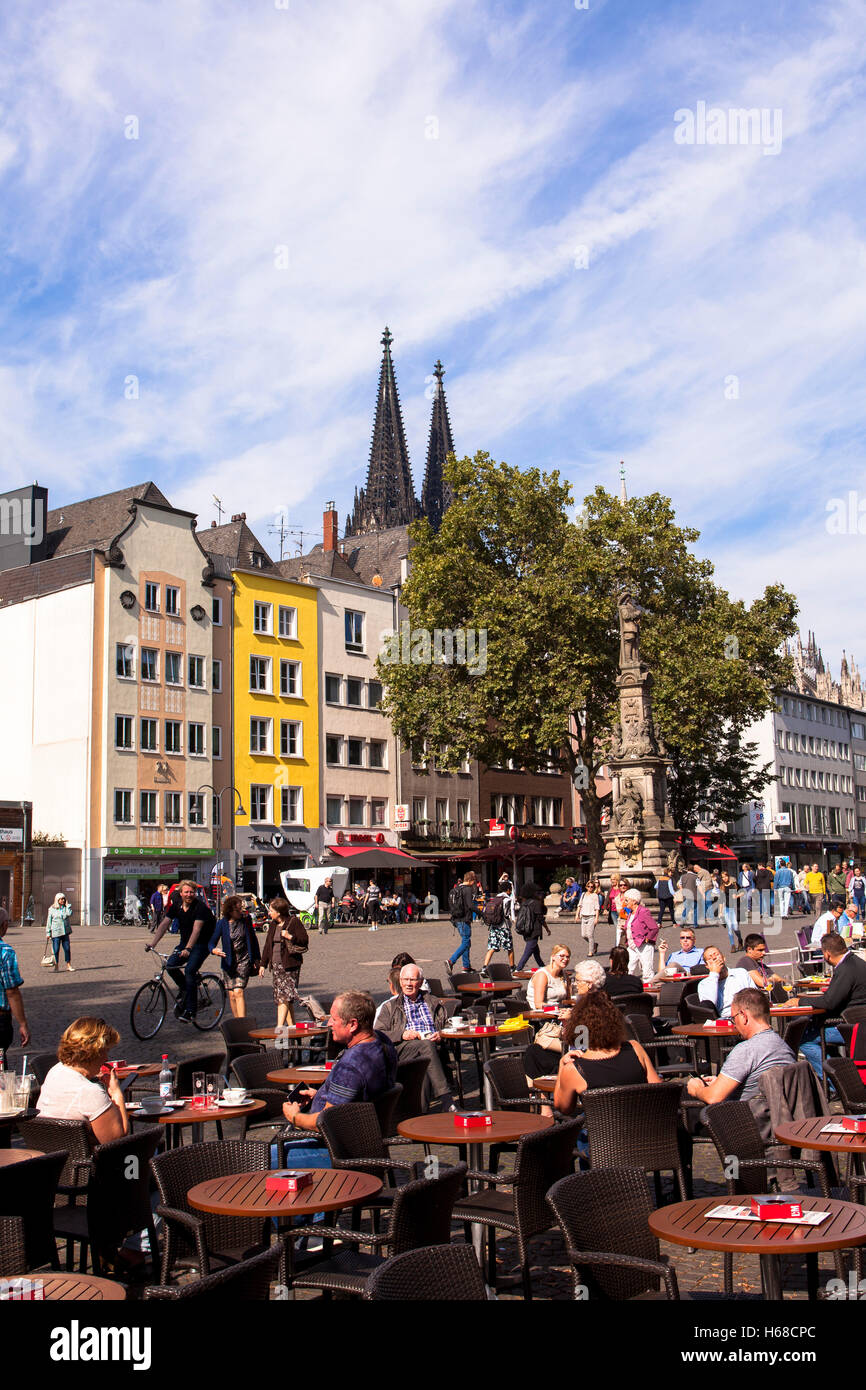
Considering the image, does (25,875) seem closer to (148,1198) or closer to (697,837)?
(697,837)

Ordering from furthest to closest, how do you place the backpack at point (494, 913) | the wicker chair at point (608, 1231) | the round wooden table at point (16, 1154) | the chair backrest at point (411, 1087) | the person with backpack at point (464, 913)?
the person with backpack at point (464, 913) → the backpack at point (494, 913) → the chair backrest at point (411, 1087) → the round wooden table at point (16, 1154) → the wicker chair at point (608, 1231)

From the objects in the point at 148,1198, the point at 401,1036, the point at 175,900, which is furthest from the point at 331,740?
the point at 148,1198

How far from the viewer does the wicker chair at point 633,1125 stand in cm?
701

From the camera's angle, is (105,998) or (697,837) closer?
(105,998)

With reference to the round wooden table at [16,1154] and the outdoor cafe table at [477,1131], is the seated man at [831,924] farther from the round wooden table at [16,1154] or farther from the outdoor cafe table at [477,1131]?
the round wooden table at [16,1154]

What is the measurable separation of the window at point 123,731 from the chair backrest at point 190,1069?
39.9 metres

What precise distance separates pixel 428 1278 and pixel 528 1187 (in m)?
2.18

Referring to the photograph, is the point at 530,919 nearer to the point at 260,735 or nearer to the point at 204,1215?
→ the point at 204,1215

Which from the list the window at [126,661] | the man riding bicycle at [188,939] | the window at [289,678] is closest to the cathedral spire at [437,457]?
the window at [289,678]

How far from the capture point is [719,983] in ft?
41.5

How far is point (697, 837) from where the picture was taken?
60.8m

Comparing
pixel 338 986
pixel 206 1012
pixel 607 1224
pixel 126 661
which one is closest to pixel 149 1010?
pixel 206 1012

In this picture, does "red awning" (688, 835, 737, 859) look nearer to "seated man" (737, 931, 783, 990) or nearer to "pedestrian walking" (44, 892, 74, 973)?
"pedestrian walking" (44, 892, 74, 973)
